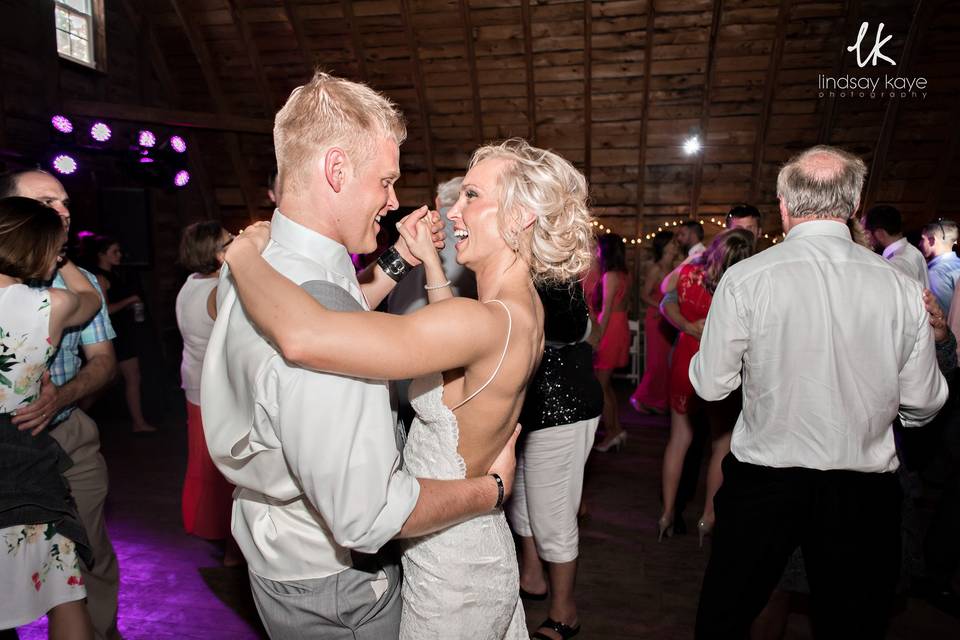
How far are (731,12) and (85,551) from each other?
24.5 feet

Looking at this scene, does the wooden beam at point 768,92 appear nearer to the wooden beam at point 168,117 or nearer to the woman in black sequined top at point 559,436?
the wooden beam at point 168,117

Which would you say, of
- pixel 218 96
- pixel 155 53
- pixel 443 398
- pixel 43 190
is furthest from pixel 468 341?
pixel 155 53

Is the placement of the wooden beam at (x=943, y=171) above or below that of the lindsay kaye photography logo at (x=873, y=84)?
below

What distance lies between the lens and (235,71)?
856 centimetres

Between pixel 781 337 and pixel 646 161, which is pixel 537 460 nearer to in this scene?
pixel 781 337

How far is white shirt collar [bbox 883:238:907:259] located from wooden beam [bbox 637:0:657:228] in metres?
3.93

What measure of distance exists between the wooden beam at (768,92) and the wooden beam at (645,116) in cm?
127

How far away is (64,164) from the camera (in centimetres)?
635

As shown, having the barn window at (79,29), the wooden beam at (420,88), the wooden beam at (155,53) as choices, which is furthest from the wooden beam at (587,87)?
the barn window at (79,29)

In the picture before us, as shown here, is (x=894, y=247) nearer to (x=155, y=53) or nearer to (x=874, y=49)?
(x=874, y=49)

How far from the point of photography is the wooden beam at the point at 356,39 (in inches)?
302

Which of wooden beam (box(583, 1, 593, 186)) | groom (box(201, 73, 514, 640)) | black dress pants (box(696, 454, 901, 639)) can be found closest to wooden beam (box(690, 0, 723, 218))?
wooden beam (box(583, 1, 593, 186))

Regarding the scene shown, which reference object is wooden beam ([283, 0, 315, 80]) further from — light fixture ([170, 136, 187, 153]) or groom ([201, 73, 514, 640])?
groom ([201, 73, 514, 640])

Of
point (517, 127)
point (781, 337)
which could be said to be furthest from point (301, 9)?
point (781, 337)
